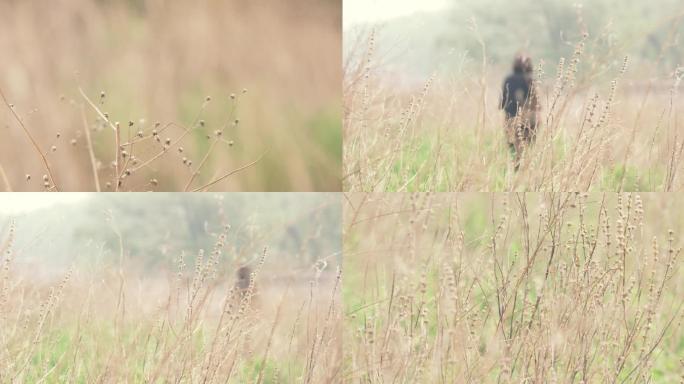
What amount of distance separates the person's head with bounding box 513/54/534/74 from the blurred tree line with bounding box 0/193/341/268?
0.81 m

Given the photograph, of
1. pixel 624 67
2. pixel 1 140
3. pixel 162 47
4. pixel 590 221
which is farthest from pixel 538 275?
pixel 1 140

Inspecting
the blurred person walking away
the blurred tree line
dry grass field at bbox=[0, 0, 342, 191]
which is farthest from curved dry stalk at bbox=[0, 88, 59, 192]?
the blurred person walking away

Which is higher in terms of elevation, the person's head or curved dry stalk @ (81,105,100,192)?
the person's head

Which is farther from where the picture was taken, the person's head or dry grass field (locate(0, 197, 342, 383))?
the person's head

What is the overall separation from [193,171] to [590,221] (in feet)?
4.69

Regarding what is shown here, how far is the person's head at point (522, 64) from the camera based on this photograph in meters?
3.80

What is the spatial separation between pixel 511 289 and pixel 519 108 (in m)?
0.65

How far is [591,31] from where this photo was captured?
12.6ft

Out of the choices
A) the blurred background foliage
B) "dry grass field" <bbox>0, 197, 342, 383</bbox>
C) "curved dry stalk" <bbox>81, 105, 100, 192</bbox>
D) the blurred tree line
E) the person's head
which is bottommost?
"dry grass field" <bbox>0, 197, 342, 383</bbox>

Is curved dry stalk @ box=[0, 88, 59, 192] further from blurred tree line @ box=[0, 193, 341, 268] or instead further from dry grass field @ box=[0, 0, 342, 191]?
blurred tree line @ box=[0, 193, 341, 268]

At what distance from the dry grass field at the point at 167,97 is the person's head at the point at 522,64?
647 mm

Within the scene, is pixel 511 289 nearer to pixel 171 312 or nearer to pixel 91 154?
pixel 171 312

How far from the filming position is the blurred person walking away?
3770 mm

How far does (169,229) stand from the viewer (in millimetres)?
3807
